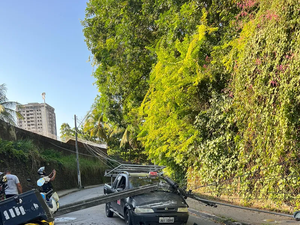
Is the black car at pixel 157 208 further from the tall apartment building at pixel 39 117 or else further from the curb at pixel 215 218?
the tall apartment building at pixel 39 117

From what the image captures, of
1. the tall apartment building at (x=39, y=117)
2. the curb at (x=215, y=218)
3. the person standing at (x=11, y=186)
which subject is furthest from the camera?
the tall apartment building at (x=39, y=117)

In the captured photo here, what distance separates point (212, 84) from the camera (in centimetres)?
1198

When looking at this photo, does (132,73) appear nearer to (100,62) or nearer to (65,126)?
(100,62)

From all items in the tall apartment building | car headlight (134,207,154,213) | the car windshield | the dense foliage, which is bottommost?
car headlight (134,207,154,213)

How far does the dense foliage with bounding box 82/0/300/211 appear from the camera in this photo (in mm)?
7617

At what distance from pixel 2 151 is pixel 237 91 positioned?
16159 millimetres

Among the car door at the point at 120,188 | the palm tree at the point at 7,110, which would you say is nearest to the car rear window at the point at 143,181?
the car door at the point at 120,188

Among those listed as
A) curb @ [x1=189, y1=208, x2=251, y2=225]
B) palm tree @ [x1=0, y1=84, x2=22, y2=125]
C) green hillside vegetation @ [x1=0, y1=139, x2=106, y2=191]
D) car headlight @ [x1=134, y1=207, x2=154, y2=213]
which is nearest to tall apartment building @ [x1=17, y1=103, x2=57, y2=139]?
green hillside vegetation @ [x1=0, y1=139, x2=106, y2=191]

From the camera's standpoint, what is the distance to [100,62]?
19234mm

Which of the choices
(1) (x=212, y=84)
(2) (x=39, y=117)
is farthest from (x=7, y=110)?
(2) (x=39, y=117)

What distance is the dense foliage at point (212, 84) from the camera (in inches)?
300

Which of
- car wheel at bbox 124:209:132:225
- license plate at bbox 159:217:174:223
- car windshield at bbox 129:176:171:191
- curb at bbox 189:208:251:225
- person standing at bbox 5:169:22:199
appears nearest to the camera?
license plate at bbox 159:217:174:223

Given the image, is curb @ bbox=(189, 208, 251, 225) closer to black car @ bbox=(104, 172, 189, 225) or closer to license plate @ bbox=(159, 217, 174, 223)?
black car @ bbox=(104, 172, 189, 225)

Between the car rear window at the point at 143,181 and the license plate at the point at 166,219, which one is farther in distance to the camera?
the car rear window at the point at 143,181
